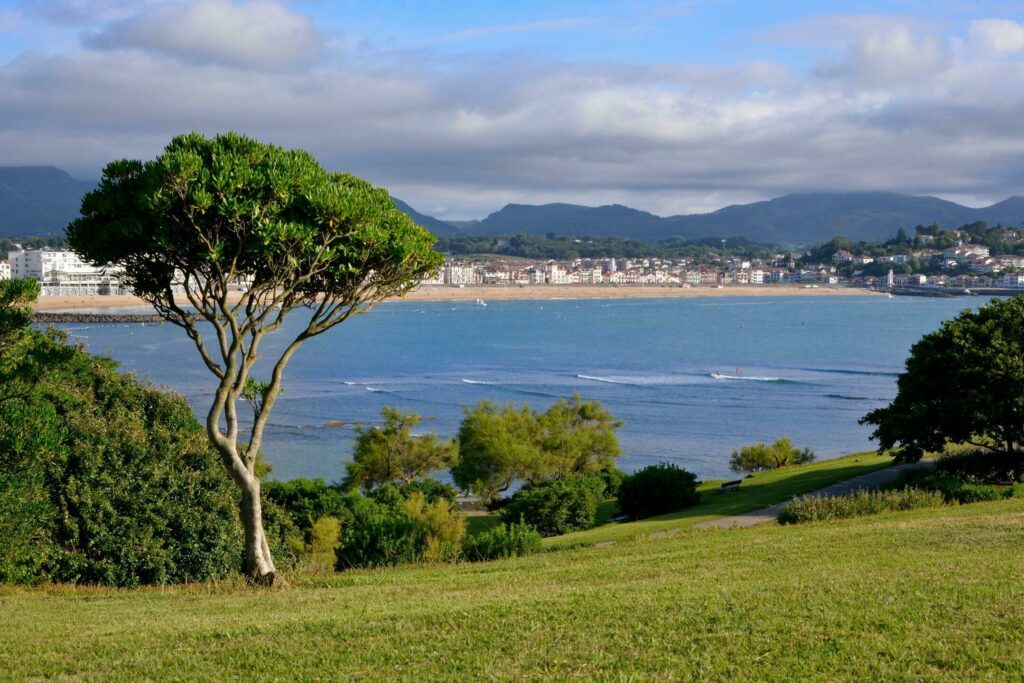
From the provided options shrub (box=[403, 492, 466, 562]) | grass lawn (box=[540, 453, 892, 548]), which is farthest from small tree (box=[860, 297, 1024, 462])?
shrub (box=[403, 492, 466, 562])

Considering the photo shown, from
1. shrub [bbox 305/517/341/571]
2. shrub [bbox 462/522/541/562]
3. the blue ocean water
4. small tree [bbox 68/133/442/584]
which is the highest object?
small tree [bbox 68/133/442/584]

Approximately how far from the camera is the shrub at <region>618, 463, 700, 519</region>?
26.9 metres

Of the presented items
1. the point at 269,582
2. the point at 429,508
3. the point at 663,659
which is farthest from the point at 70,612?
the point at 429,508

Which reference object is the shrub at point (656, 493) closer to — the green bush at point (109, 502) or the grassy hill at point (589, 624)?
the green bush at point (109, 502)

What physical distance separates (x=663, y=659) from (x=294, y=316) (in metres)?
150

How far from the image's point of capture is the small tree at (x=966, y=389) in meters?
23.3

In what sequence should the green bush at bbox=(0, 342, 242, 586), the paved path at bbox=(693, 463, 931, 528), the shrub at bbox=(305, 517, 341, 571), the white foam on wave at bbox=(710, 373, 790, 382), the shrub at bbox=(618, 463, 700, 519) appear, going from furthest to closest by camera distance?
the white foam on wave at bbox=(710, 373, 790, 382), the shrub at bbox=(618, 463, 700, 519), the paved path at bbox=(693, 463, 931, 528), the shrub at bbox=(305, 517, 341, 571), the green bush at bbox=(0, 342, 242, 586)

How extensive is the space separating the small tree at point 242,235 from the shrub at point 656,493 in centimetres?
1516

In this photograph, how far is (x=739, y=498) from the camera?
25.9 meters

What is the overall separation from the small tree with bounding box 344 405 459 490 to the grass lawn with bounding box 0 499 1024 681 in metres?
22.5

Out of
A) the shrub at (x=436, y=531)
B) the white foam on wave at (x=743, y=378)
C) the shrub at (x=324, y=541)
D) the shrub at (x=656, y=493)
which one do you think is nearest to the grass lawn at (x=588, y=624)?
the shrub at (x=436, y=531)

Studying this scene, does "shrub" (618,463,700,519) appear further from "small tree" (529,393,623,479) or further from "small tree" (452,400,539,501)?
"small tree" (529,393,623,479)

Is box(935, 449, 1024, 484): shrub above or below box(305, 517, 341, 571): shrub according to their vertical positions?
above

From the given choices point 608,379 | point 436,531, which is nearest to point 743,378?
point 608,379
